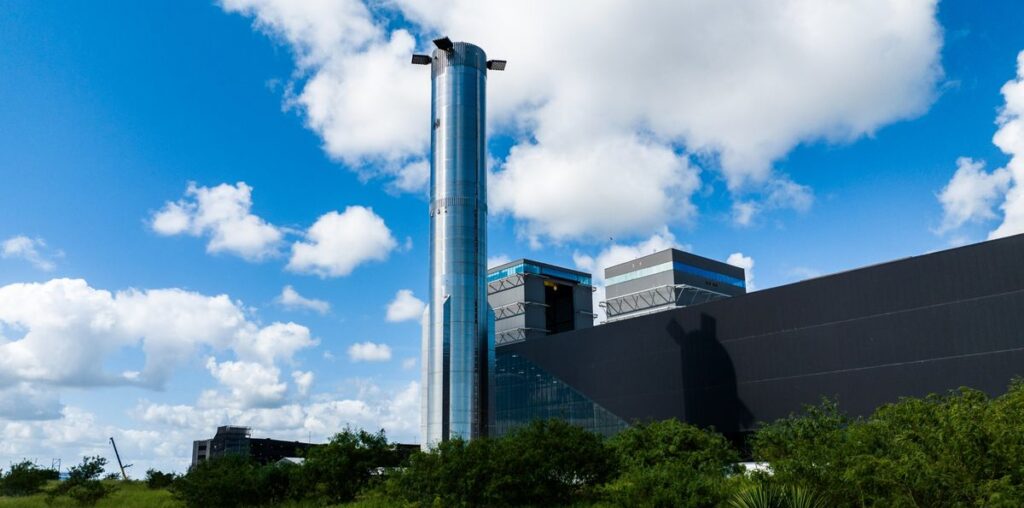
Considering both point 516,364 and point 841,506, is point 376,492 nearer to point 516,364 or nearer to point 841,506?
point 841,506

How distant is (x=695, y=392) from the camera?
2274 inches

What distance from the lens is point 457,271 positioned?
4984cm

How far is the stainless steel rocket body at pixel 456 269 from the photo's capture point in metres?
48.8

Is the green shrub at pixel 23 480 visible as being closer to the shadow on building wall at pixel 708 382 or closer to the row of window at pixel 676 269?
the shadow on building wall at pixel 708 382

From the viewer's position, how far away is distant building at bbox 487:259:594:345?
97.9 m

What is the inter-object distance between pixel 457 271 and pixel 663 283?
226 feet

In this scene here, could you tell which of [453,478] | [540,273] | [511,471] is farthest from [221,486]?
[540,273]

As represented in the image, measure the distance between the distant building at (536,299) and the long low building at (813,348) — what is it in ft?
89.1

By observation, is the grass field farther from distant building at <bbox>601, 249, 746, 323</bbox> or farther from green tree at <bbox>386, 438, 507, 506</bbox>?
distant building at <bbox>601, 249, 746, 323</bbox>

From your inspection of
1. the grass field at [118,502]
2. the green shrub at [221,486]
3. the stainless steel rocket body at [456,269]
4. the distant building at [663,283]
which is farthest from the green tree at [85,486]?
the distant building at [663,283]

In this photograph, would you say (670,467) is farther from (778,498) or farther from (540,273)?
(540,273)

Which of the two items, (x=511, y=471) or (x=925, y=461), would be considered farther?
(x=511, y=471)

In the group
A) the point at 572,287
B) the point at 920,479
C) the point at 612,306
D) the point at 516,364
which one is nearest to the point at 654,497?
the point at 920,479

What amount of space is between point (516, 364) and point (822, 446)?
2261 inches
